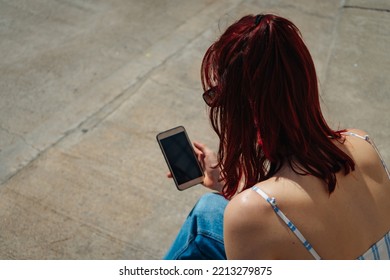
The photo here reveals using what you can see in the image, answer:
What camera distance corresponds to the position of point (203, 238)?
190 cm

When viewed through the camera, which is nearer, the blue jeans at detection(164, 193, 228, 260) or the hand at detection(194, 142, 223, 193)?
the blue jeans at detection(164, 193, 228, 260)

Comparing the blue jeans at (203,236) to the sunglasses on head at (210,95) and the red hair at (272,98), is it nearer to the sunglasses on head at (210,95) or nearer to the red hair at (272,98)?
the red hair at (272,98)

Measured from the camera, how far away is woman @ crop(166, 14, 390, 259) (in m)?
1.46

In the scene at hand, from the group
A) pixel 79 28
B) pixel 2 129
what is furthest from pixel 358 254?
pixel 79 28

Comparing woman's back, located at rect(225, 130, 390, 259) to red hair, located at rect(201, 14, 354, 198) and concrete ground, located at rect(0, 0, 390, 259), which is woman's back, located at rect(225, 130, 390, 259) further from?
concrete ground, located at rect(0, 0, 390, 259)

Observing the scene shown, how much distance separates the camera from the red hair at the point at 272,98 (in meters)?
1.49

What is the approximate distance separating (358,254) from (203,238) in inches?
22.7

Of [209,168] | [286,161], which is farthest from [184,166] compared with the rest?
[286,161]

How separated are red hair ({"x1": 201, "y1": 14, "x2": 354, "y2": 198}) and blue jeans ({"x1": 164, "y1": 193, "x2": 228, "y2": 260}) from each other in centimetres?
36

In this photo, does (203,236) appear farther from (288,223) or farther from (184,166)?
(288,223)

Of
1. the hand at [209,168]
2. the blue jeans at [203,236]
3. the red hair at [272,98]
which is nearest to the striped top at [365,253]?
the red hair at [272,98]

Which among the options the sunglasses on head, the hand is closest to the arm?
the sunglasses on head

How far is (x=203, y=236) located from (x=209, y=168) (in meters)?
0.35

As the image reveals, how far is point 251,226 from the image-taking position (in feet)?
4.76
